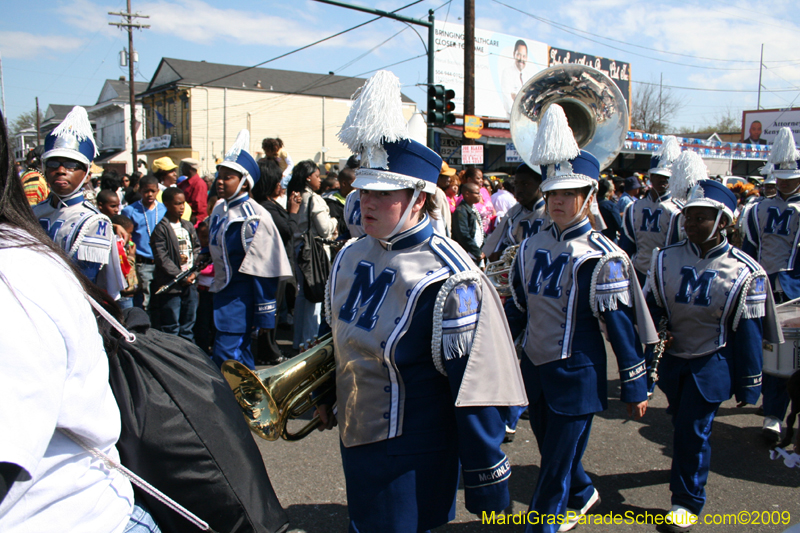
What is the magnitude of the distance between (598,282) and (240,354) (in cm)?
278

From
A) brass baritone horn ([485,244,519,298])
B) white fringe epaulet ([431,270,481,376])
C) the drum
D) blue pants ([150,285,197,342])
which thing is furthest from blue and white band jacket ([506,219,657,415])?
blue pants ([150,285,197,342])

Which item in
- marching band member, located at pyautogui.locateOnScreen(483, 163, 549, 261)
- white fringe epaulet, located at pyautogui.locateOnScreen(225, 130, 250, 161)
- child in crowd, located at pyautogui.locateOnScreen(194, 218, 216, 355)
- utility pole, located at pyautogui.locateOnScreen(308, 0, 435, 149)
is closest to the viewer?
white fringe epaulet, located at pyautogui.locateOnScreen(225, 130, 250, 161)

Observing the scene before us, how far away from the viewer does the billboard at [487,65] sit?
29.1m

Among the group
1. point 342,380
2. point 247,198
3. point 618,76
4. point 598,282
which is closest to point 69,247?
point 247,198

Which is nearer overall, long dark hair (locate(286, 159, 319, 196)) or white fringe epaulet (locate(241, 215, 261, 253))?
white fringe epaulet (locate(241, 215, 261, 253))

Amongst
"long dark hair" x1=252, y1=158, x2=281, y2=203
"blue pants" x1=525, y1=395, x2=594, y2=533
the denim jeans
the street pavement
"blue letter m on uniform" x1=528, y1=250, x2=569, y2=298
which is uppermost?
"long dark hair" x1=252, y1=158, x2=281, y2=203

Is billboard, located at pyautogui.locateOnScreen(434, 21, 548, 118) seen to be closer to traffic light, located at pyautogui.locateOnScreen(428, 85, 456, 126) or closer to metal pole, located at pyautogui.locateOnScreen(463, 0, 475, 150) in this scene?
metal pole, located at pyautogui.locateOnScreen(463, 0, 475, 150)

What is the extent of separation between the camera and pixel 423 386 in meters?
2.11

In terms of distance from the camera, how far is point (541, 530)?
9.57 feet

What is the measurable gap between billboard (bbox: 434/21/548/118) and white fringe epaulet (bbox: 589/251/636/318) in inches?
1065

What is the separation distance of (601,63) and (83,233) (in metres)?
37.6

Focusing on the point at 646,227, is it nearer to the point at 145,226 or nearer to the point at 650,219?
the point at 650,219

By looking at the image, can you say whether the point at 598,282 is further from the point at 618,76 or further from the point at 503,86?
the point at 618,76

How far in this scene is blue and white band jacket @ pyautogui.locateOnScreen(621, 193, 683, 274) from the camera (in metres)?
6.94
